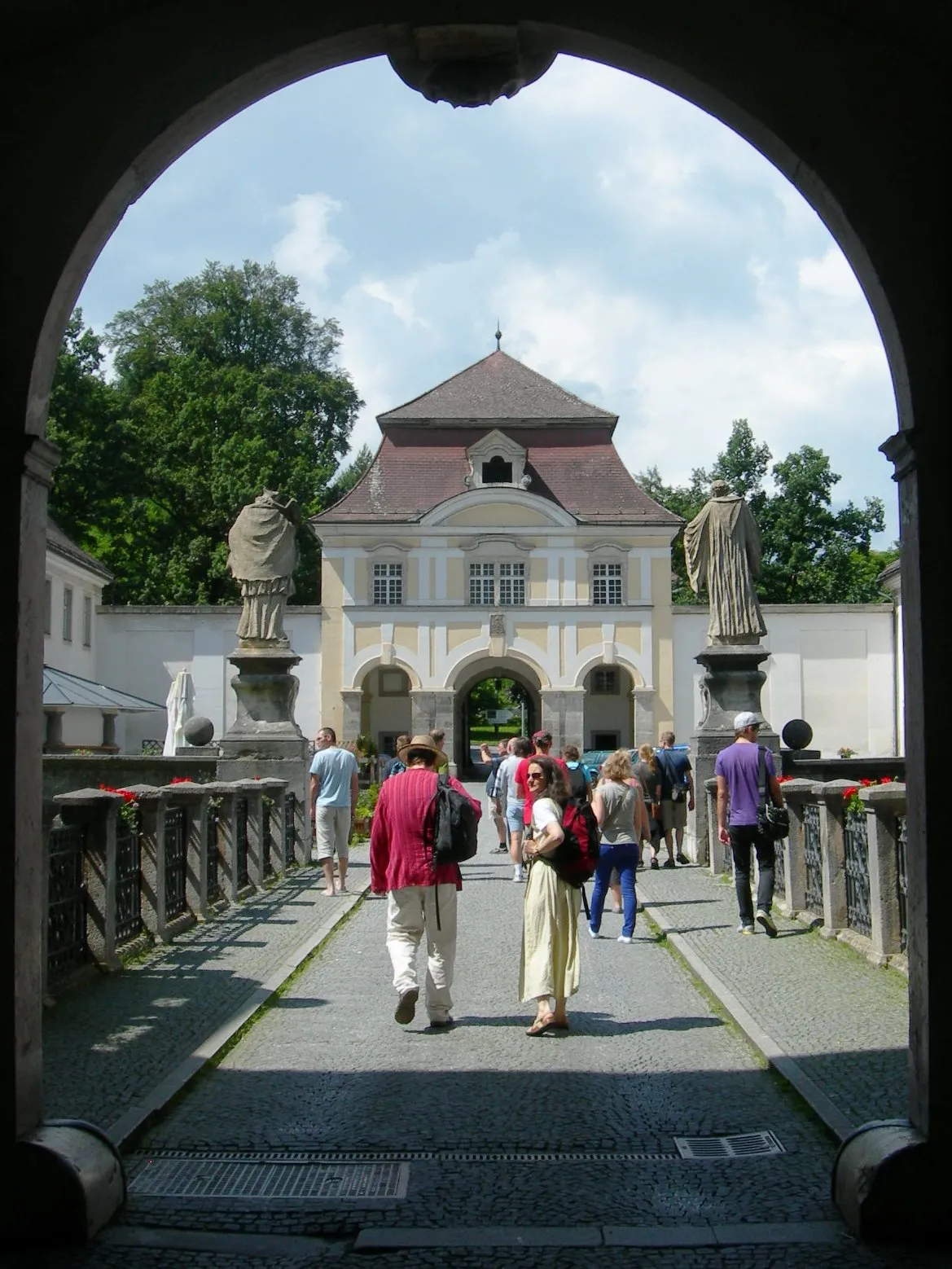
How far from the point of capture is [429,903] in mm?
8797

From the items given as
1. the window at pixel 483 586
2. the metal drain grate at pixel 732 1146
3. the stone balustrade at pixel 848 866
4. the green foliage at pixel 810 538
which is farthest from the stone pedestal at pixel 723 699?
the green foliage at pixel 810 538

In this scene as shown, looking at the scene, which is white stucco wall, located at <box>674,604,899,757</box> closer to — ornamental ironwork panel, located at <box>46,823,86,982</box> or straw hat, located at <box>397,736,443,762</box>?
ornamental ironwork panel, located at <box>46,823,86,982</box>

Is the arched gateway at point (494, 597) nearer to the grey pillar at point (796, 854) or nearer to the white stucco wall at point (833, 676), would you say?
the white stucco wall at point (833, 676)

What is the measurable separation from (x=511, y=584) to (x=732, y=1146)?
42712 mm

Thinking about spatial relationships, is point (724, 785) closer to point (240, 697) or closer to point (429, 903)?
point (429, 903)

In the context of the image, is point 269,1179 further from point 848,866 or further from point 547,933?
point 848,866

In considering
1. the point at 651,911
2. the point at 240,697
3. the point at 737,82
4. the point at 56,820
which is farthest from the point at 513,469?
the point at 737,82

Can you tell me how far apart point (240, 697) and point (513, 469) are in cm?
3015

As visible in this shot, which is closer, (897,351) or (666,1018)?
(897,351)

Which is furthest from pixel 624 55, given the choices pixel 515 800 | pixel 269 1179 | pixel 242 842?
pixel 515 800

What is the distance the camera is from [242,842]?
629 inches

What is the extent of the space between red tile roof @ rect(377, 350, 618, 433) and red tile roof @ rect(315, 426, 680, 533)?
396 mm

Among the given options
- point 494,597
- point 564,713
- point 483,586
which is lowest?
point 564,713

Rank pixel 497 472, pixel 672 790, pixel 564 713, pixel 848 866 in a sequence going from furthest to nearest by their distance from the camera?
pixel 497 472 → pixel 564 713 → pixel 672 790 → pixel 848 866
